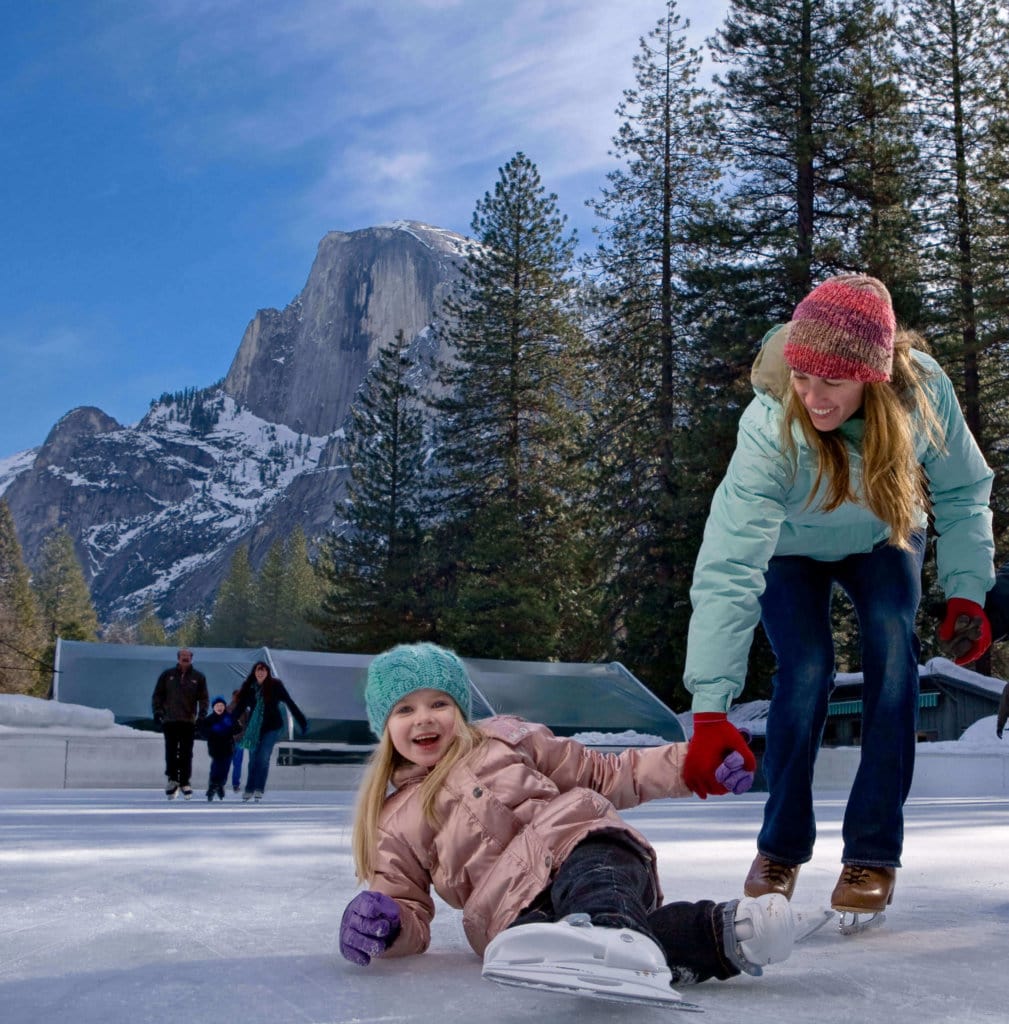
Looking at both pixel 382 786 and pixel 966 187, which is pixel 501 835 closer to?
pixel 382 786

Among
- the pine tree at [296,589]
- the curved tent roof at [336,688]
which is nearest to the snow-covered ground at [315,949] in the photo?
the curved tent roof at [336,688]

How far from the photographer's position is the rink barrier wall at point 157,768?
435 inches

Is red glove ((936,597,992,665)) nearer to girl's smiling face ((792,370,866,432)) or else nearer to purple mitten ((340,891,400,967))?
girl's smiling face ((792,370,866,432))

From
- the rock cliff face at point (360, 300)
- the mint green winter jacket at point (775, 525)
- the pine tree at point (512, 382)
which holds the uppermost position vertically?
the rock cliff face at point (360, 300)

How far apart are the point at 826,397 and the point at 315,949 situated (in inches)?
50.8

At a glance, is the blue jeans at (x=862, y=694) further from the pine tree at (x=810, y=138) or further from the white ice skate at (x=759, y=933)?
the pine tree at (x=810, y=138)

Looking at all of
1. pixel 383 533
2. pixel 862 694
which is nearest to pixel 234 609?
pixel 383 533

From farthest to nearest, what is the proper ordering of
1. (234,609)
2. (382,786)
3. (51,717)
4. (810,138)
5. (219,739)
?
(234,609), (810,138), (51,717), (219,739), (382,786)

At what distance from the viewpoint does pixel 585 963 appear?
129 centimetres

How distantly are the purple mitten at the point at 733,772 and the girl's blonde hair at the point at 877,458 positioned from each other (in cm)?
56

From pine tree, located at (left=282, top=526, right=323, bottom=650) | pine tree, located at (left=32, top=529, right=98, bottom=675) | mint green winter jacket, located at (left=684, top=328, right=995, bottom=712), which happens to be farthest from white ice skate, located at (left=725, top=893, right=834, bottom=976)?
pine tree, located at (left=32, top=529, right=98, bottom=675)

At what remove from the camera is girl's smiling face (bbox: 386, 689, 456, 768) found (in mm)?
1994

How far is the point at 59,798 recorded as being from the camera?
8016mm

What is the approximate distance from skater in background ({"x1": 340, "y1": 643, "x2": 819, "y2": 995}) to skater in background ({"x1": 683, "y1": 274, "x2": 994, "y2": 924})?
271 millimetres
